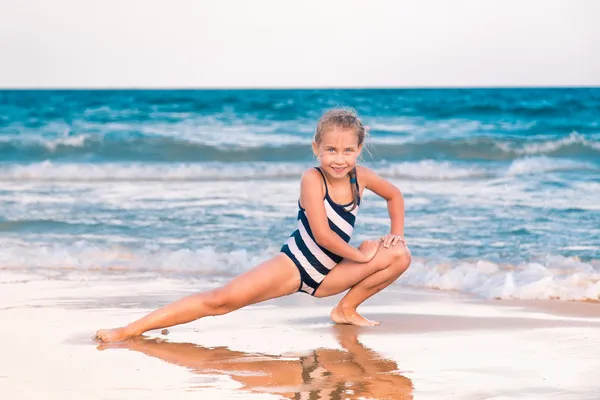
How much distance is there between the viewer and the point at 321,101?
23859 mm

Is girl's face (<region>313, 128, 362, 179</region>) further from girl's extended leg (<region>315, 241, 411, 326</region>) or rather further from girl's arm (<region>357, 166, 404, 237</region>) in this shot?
girl's extended leg (<region>315, 241, 411, 326</region>)

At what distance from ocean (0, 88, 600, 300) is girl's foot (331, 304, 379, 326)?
3.01ft

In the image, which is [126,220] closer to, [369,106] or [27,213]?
[27,213]

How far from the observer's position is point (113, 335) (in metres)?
4.42

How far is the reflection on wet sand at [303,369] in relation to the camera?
11.7 ft

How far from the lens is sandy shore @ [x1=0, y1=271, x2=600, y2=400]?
3611mm

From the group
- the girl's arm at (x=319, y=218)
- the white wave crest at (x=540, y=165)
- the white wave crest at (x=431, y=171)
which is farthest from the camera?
the white wave crest at (x=540, y=165)

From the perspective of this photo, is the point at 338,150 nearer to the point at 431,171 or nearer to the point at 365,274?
the point at 365,274

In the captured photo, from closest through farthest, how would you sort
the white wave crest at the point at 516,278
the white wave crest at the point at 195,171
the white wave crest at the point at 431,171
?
the white wave crest at the point at 516,278 → the white wave crest at the point at 431,171 → the white wave crest at the point at 195,171

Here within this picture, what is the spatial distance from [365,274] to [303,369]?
97 cm

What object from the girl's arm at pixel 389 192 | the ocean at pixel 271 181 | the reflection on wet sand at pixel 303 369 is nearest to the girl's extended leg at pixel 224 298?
the reflection on wet sand at pixel 303 369

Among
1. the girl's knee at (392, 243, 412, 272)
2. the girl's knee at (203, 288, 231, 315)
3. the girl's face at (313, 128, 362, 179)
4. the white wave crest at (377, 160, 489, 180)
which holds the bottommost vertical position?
the white wave crest at (377, 160, 489, 180)

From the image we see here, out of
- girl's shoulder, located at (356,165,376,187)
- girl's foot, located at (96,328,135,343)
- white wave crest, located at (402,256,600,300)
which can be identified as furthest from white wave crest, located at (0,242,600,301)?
girl's foot, located at (96,328,135,343)

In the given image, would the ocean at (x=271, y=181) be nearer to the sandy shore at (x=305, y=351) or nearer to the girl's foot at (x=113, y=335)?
the sandy shore at (x=305, y=351)
